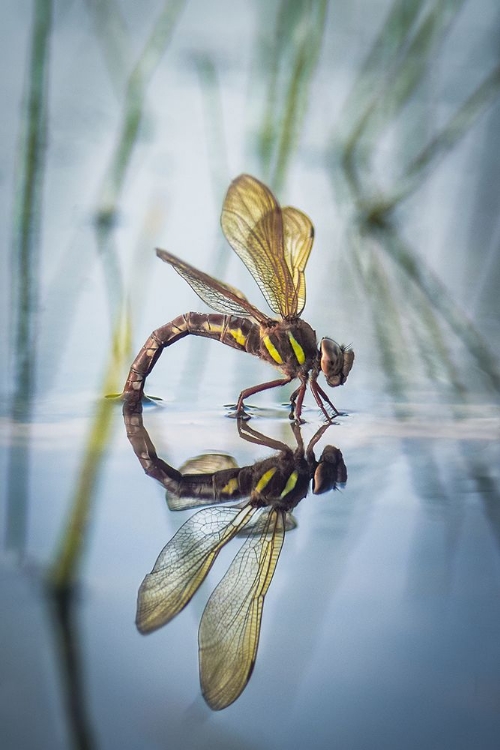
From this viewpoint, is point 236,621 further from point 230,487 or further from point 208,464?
point 208,464

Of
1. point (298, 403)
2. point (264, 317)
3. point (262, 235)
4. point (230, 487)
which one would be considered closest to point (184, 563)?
point (230, 487)

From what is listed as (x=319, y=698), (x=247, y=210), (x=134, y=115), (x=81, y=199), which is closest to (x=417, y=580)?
(x=319, y=698)

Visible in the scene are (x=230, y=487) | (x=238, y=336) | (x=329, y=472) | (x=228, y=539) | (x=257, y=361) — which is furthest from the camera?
(x=257, y=361)

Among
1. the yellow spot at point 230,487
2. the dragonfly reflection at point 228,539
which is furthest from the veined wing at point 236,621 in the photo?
the yellow spot at point 230,487

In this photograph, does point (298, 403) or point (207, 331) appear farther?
point (207, 331)

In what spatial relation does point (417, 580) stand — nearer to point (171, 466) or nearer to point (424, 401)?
point (171, 466)

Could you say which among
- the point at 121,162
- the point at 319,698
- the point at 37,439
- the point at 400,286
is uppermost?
the point at 121,162

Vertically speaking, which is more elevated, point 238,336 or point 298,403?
point 238,336
